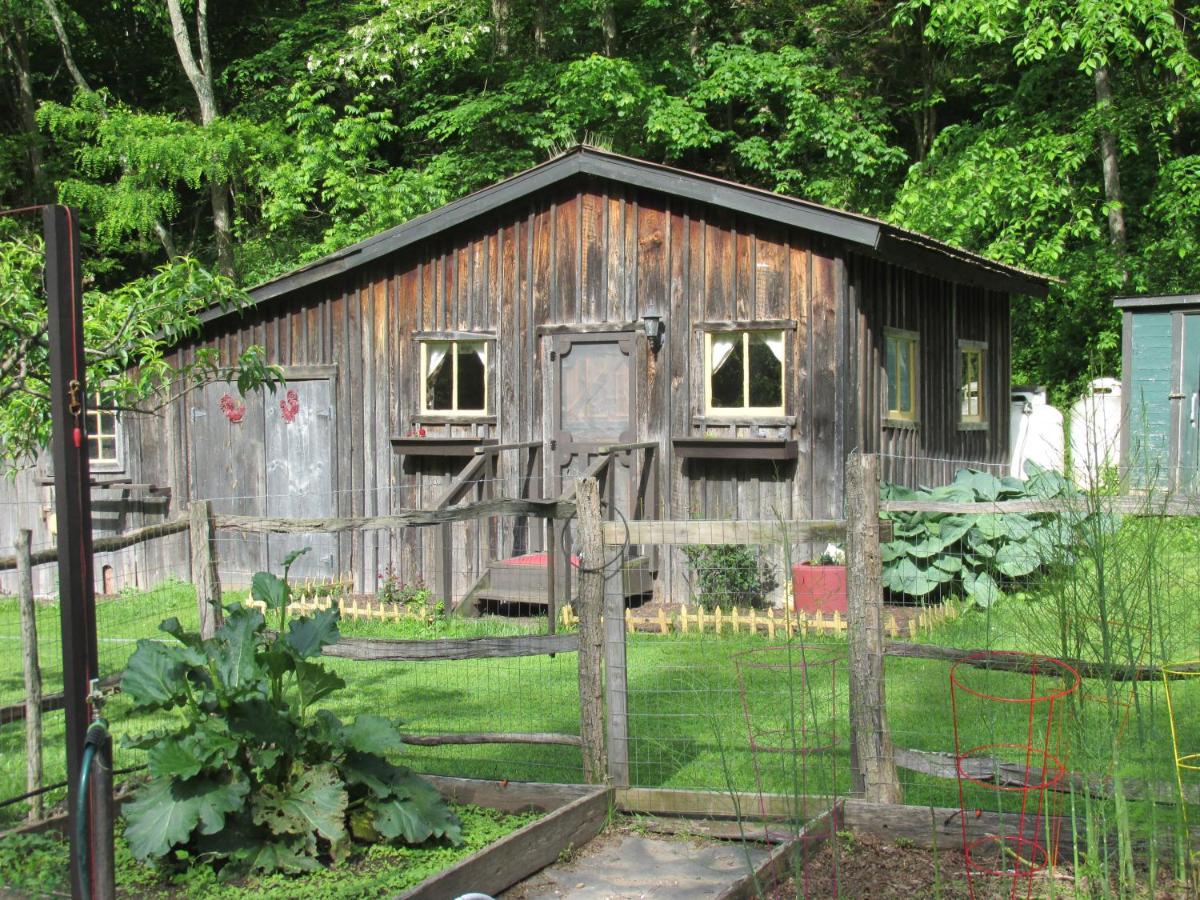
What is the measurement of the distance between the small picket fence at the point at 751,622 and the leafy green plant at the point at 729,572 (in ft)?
0.94

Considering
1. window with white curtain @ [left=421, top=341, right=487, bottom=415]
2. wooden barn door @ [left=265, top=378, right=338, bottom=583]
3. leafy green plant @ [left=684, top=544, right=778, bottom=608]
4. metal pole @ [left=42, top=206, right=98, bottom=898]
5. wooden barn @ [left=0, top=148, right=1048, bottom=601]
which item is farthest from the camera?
wooden barn door @ [left=265, top=378, right=338, bottom=583]

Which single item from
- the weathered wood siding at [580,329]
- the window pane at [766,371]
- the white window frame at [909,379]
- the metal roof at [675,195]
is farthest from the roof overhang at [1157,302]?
the window pane at [766,371]

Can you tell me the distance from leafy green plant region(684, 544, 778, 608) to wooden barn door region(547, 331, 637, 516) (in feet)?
4.55

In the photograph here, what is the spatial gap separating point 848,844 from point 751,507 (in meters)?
7.25

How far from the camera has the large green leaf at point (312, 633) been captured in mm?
5285

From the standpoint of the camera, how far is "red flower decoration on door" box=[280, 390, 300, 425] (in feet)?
47.8

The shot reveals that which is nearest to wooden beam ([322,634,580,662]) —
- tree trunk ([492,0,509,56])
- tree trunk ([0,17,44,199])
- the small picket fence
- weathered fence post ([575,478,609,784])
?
weathered fence post ([575,478,609,784])

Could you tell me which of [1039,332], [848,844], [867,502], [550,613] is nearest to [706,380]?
[550,613]

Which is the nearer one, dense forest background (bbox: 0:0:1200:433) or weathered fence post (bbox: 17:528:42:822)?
weathered fence post (bbox: 17:528:42:822)

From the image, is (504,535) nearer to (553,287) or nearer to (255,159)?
(553,287)

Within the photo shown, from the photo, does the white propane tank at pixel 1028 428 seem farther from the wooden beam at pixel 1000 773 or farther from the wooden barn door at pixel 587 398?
the wooden beam at pixel 1000 773

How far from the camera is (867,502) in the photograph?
5.67 meters

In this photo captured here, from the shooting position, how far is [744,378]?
40.8ft

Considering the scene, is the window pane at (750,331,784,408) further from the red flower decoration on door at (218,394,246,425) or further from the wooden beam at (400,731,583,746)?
the wooden beam at (400,731,583,746)
